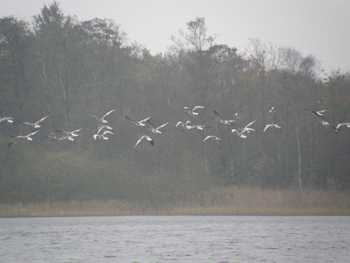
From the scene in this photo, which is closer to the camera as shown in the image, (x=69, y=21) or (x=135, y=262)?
(x=135, y=262)

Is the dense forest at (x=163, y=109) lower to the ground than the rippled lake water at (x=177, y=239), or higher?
higher

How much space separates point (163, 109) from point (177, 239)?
2208 centimetres

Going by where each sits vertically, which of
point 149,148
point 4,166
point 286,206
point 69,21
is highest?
point 69,21

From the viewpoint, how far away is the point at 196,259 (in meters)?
18.7

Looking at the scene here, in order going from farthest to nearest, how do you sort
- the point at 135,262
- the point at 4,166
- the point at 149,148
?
1. the point at 149,148
2. the point at 4,166
3. the point at 135,262

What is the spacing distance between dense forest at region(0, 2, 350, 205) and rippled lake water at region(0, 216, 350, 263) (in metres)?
3.90

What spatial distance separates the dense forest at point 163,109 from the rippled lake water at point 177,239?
3.90m

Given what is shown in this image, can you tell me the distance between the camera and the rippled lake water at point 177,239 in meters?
19.2

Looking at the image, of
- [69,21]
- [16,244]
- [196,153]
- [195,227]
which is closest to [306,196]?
[195,227]

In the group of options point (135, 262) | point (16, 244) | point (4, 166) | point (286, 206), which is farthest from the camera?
point (4, 166)

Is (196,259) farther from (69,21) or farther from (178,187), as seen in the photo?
(69,21)

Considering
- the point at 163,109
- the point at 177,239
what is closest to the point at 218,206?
the point at 177,239

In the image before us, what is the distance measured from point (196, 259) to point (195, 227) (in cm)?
1077

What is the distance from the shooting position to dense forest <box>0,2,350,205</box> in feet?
119
